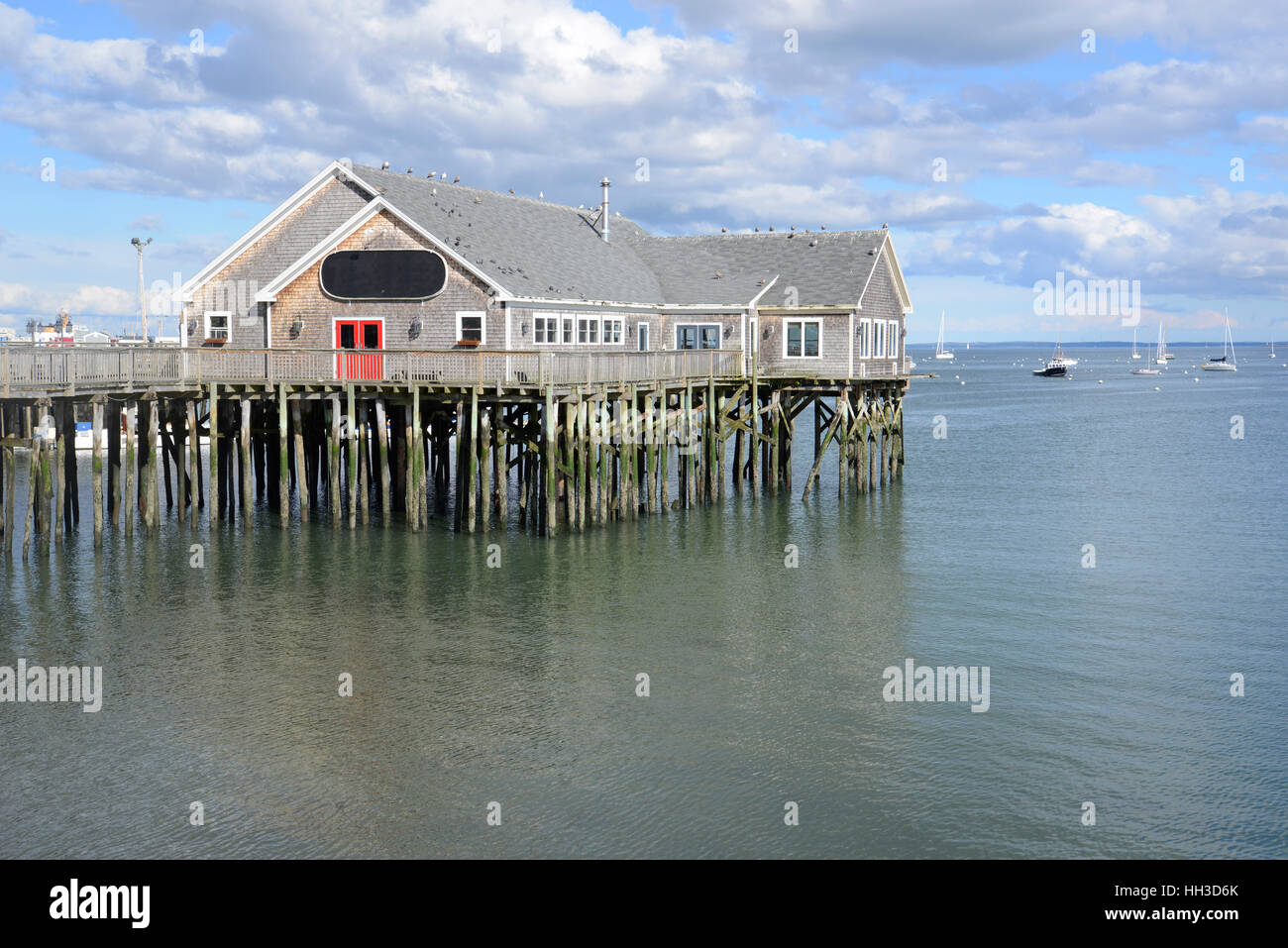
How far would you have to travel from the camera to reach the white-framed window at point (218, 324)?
40.9m

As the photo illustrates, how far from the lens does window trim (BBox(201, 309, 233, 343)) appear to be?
40875 mm

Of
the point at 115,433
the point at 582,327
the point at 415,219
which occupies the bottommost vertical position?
the point at 115,433

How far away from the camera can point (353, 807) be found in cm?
1703

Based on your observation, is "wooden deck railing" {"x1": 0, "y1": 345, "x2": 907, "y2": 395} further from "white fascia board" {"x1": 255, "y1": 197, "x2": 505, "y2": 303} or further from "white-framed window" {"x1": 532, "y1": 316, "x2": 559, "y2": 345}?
"white fascia board" {"x1": 255, "y1": 197, "x2": 505, "y2": 303}

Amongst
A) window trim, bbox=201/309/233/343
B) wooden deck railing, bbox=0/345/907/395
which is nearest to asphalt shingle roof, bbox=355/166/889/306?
wooden deck railing, bbox=0/345/907/395

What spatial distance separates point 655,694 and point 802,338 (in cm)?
2716

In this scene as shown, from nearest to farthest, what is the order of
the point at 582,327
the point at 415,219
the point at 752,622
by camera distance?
1. the point at 752,622
2. the point at 415,219
3. the point at 582,327

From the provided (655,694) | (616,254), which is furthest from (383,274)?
(655,694)

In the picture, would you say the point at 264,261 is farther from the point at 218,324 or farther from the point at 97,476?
the point at 97,476

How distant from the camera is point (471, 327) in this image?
3844 cm

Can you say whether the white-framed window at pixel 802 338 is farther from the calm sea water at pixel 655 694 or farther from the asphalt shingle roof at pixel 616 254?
the calm sea water at pixel 655 694
